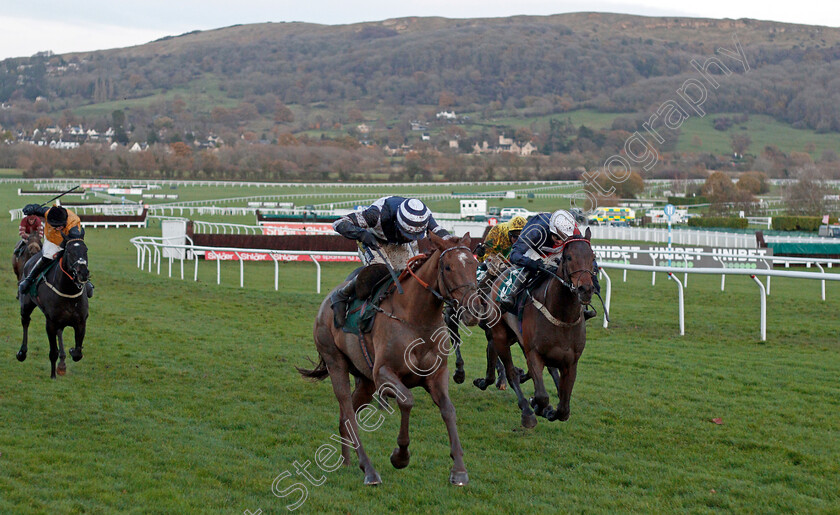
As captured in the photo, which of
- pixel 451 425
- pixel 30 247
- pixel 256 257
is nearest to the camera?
pixel 451 425

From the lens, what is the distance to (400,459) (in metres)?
4.85

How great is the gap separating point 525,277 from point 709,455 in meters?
2.00

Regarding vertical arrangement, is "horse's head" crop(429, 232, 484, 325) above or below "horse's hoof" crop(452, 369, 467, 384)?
above

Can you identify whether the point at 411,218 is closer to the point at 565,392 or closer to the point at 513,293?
the point at 513,293

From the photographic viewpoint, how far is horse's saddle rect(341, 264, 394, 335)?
516 cm

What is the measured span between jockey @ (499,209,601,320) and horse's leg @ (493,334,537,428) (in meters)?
0.41

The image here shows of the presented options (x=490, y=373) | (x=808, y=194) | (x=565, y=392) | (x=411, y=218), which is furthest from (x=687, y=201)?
(x=411, y=218)

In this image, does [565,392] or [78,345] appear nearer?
[565,392]

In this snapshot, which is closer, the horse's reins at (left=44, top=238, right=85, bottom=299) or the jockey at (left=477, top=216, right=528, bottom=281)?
the jockey at (left=477, top=216, right=528, bottom=281)

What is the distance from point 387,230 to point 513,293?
1.37 meters

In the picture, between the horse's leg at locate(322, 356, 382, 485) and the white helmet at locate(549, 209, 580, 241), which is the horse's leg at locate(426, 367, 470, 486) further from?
the white helmet at locate(549, 209, 580, 241)

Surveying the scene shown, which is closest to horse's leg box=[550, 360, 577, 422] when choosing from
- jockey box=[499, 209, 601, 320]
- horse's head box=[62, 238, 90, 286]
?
jockey box=[499, 209, 601, 320]

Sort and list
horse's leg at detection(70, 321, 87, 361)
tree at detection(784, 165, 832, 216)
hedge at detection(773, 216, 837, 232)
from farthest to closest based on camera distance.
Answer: tree at detection(784, 165, 832, 216)
hedge at detection(773, 216, 837, 232)
horse's leg at detection(70, 321, 87, 361)

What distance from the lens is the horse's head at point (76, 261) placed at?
733cm
